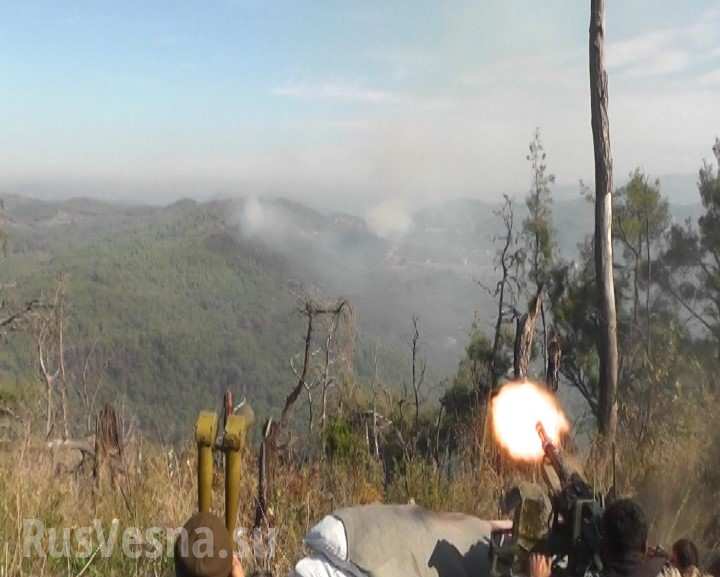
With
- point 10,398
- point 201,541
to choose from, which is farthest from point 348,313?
point 10,398

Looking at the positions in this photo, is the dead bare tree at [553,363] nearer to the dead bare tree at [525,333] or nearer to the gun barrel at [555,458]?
the dead bare tree at [525,333]

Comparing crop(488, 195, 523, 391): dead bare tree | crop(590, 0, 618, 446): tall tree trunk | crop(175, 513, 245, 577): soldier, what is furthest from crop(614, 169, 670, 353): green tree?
crop(175, 513, 245, 577): soldier

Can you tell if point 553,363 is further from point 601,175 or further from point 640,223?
point 640,223

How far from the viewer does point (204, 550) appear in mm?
2250

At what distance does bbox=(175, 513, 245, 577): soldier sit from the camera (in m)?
2.22

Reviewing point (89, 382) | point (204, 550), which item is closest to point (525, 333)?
point (204, 550)

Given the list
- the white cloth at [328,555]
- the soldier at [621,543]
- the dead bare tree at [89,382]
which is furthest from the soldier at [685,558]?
the dead bare tree at [89,382]

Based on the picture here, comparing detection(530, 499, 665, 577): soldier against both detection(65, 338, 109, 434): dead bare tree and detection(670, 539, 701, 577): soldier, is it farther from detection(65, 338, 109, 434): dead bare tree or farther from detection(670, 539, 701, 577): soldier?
detection(65, 338, 109, 434): dead bare tree

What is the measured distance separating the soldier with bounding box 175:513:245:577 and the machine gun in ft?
4.68

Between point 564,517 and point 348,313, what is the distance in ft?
28.8

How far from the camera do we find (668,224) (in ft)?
95.8

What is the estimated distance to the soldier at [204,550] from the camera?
222 cm

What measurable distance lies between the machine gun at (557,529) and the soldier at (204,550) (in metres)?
1.43

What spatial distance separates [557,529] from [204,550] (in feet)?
5.39
